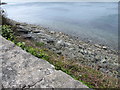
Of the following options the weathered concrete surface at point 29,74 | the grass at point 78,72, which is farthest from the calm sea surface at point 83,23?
the weathered concrete surface at point 29,74

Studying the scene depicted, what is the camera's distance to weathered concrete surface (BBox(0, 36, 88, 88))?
2.78 m

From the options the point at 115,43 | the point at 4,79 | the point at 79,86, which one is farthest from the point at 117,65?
the point at 4,79

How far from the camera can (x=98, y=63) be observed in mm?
11742

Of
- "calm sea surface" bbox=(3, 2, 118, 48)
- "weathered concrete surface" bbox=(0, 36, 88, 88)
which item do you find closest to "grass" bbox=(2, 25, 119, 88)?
"weathered concrete surface" bbox=(0, 36, 88, 88)

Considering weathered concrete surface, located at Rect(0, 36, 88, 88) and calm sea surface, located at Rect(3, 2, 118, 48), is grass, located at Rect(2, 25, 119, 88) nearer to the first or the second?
weathered concrete surface, located at Rect(0, 36, 88, 88)

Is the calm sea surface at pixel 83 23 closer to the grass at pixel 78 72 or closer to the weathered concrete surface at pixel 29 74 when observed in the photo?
the grass at pixel 78 72

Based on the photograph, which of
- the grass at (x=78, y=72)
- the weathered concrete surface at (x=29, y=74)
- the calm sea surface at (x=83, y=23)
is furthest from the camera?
the calm sea surface at (x=83, y=23)

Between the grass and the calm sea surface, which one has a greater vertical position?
the grass

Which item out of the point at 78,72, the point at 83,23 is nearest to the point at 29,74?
the point at 78,72

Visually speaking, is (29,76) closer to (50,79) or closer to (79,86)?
(50,79)

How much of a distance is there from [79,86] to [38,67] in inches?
47.4

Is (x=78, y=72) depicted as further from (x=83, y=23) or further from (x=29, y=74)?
(x=83, y=23)

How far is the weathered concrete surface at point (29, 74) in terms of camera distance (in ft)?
9.12

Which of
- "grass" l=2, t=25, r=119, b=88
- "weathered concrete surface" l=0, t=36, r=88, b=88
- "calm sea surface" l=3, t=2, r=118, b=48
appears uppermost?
"weathered concrete surface" l=0, t=36, r=88, b=88
